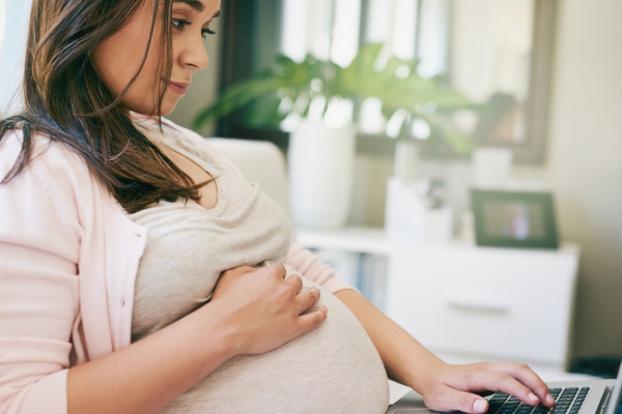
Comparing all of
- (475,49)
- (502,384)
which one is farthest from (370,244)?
(502,384)

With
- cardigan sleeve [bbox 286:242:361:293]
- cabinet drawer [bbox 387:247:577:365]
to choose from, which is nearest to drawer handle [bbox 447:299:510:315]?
cabinet drawer [bbox 387:247:577:365]

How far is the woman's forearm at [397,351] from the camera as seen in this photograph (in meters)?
1.08

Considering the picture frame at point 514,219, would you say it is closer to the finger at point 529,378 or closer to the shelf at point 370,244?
the shelf at point 370,244

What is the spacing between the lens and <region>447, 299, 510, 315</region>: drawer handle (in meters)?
2.24

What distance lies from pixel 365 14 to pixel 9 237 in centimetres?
220

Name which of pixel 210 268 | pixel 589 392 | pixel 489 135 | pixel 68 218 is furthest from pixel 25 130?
pixel 489 135

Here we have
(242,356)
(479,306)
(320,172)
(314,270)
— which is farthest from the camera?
(320,172)

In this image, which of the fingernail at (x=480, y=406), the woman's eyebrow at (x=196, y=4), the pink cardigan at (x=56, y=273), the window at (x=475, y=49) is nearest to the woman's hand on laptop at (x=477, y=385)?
the fingernail at (x=480, y=406)

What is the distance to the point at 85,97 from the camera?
3.14 ft

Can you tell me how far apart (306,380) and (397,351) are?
228 mm

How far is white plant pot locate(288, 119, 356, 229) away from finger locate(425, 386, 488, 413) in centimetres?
156

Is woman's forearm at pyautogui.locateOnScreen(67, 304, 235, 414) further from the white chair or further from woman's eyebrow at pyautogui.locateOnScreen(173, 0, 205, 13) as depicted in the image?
the white chair

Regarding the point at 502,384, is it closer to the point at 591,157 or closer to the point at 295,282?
the point at 295,282

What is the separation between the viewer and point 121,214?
89 cm
